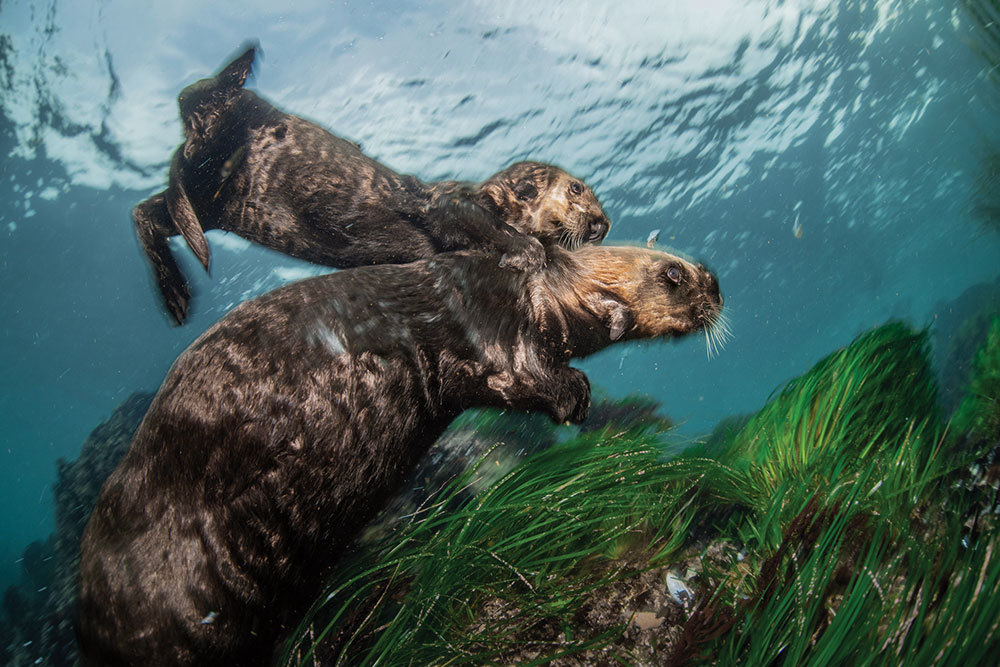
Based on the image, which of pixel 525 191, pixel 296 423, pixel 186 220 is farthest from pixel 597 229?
pixel 186 220

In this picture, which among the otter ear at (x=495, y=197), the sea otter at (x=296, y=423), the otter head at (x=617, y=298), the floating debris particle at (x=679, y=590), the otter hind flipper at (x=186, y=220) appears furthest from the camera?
the otter ear at (x=495, y=197)

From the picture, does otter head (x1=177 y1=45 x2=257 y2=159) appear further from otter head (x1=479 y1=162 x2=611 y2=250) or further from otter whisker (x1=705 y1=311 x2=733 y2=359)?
otter whisker (x1=705 y1=311 x2=733 y2=359)

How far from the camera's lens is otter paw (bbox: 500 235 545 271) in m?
2.30

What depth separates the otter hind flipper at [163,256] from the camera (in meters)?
3.49

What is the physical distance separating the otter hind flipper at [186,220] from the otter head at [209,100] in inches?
13.0

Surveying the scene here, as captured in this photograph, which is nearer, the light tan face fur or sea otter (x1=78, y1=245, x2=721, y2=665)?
sea otter (x1=78, y1=245, x2=721, y2=665)

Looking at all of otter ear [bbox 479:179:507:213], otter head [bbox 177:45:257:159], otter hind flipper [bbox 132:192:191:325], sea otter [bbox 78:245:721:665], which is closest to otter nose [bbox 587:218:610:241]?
otter ear [bbox 479:179:507:213]

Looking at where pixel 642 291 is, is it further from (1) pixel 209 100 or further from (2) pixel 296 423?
(1) pixel 209 100

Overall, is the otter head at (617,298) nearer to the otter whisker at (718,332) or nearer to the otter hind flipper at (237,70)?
the otter whisker at (718,332)

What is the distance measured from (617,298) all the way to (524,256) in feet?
1.77

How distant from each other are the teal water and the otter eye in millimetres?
728

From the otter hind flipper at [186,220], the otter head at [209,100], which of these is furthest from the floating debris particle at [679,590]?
the otter head at [209,100]

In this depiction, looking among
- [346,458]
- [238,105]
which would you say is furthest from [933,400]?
[238,105]

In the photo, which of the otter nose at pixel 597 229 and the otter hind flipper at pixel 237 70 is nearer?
the otter nose at pixel 597 229
